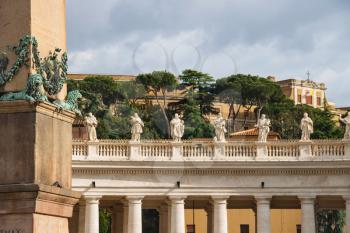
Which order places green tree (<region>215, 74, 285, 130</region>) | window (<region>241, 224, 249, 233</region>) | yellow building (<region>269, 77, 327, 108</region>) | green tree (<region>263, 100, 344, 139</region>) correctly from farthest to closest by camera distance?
1. yellow building (<region>269, 77, 327, 108</region>)
2. green tree (<region>215, 74, 285, 130</region>)
3. green tree (<region>263, 100, 344, 139</region>)
4. window (<region>241, 224, 249, 233</region>)

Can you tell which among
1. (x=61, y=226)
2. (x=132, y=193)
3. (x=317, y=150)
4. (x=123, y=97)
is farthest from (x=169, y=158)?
(x=123, y=97)

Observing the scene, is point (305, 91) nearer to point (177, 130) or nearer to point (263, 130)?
point (263, 130)

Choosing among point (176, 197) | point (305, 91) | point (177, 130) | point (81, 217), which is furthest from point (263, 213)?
point (305, 91)

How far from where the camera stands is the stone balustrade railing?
5750 centimetres

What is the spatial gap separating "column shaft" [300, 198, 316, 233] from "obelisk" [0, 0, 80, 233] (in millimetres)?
37870

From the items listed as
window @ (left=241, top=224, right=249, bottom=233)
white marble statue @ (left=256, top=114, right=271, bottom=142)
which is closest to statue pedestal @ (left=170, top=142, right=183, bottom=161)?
white marble statue @ (left=256, top=114, right=271, bottom=142)

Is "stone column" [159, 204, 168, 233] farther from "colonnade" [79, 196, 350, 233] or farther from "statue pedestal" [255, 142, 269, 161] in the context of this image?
"statue pedestal" [255, 142, 269, 161]

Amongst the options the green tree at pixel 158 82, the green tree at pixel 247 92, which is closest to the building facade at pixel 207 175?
the green tree at pixel 247 92

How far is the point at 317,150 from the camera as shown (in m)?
58.4

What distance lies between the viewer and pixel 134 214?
57.3 m

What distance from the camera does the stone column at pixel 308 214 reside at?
58.0 meters

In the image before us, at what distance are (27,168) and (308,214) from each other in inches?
1551

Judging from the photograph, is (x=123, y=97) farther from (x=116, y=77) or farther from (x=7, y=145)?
(x=7, y=145)

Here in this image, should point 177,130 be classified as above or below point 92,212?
above
